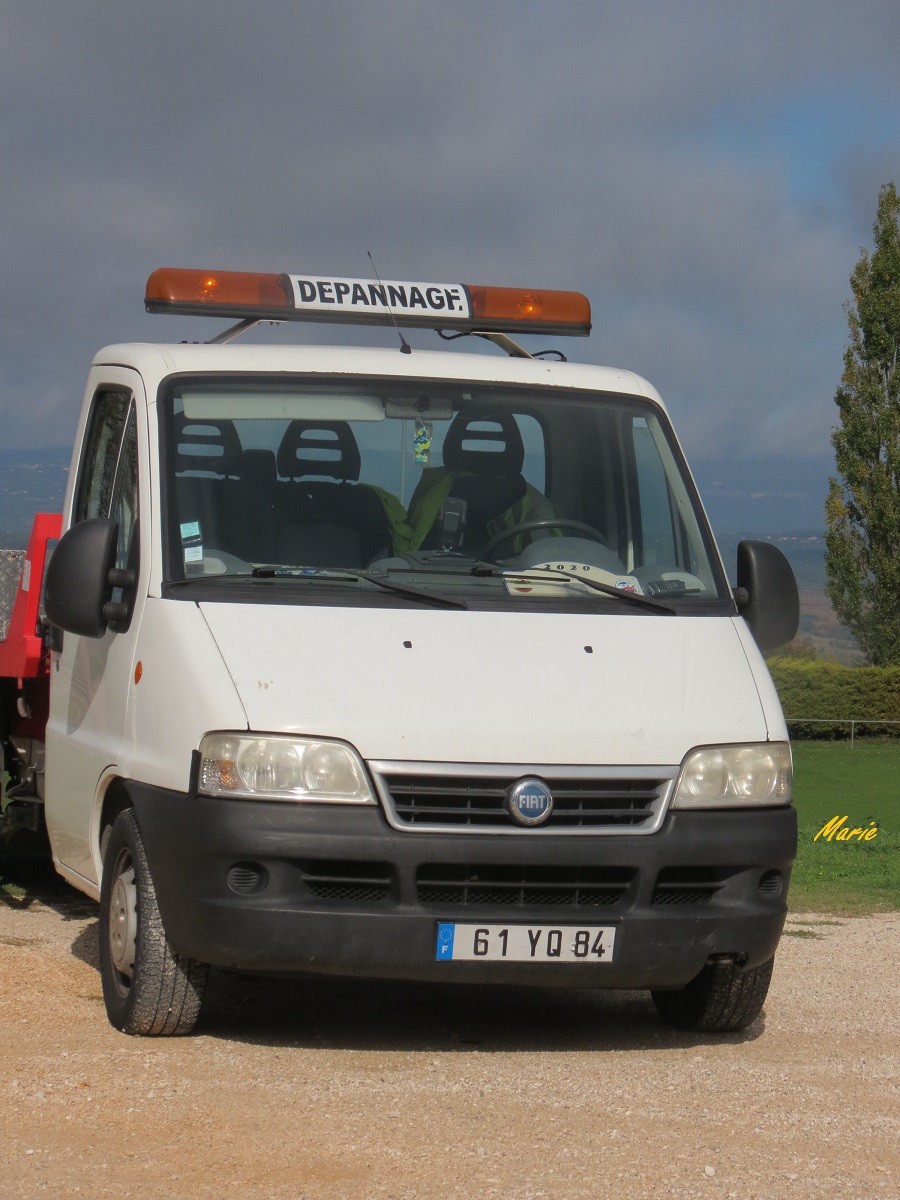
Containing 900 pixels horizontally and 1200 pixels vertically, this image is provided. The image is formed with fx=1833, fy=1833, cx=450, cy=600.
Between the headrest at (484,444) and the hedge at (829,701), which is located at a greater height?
Answer: the headrest at (484,444)

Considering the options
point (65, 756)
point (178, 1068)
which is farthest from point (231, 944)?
point (65, 756)

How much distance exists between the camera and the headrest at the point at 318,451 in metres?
6.59

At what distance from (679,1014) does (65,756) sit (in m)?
2.56

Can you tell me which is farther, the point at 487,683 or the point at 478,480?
the point at 478,480

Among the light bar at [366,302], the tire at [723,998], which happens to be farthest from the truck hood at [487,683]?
the light bar at [366,302]

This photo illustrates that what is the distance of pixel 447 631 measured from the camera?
19.5ft

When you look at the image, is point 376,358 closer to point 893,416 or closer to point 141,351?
point 141,351

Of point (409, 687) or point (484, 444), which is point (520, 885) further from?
point (484, 444)

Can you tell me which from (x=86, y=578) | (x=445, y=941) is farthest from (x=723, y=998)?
(x=86, y=578)

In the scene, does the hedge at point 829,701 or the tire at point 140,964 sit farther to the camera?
the hedge at point 829,701

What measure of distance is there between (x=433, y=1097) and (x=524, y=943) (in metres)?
0.55

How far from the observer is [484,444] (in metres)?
6.87

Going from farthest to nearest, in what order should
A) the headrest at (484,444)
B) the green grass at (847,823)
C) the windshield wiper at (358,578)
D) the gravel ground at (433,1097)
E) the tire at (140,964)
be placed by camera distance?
the green grass at (847,823) → the headrest at (484,444) → the windshield wiper at (358,578) → the tire at (140,964) → the gravel ground at (433,1097)
